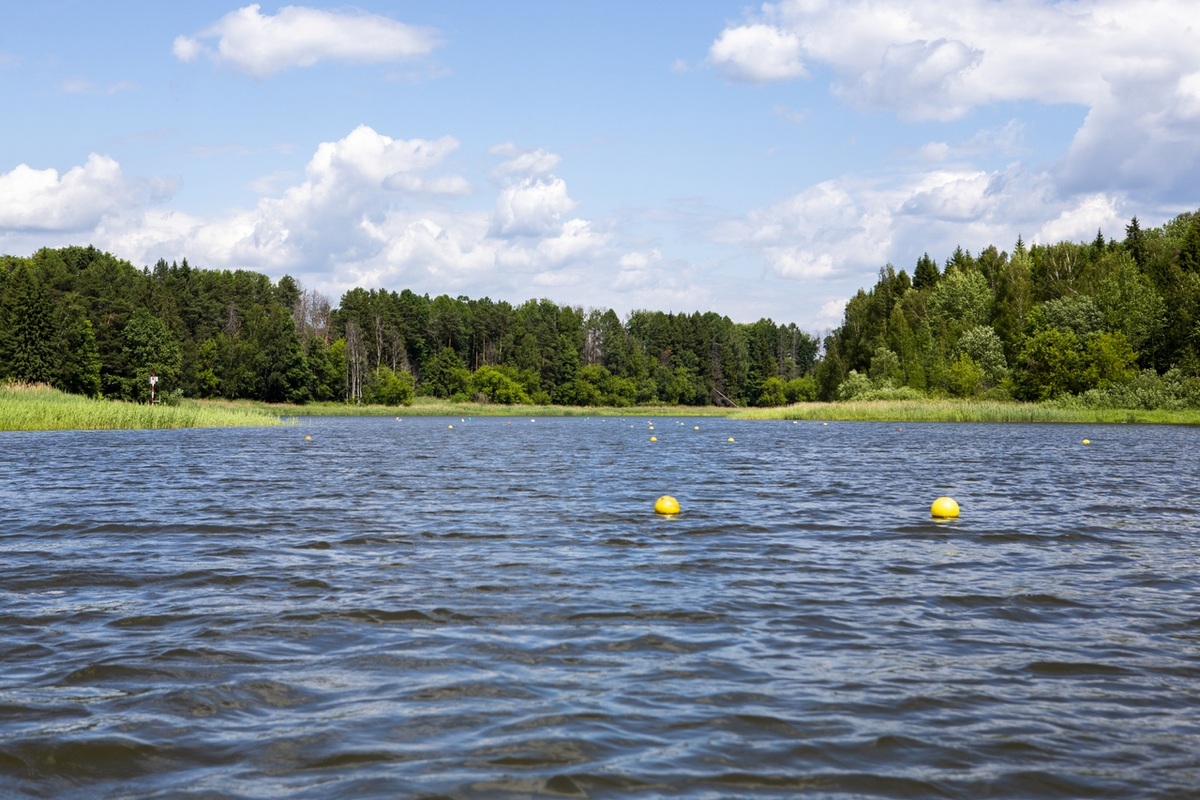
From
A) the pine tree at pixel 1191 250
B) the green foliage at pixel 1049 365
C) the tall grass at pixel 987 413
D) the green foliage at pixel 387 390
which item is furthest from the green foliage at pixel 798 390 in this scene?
the tall grass at pixel 987 413

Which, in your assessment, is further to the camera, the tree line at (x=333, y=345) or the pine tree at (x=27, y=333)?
the tree line at (x=333, y=345)

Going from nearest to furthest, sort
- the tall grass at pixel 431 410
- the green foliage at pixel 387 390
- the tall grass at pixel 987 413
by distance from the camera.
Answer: the tall grass at pixel 987 413 → the tall grass at pixel 431 410 → the green foliage at pixel 387 390

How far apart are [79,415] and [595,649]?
49696mm

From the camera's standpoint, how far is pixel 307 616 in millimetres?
10023

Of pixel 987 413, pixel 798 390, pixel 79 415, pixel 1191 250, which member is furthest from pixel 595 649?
pixel 798 390

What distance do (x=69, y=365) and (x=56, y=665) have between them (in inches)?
3320

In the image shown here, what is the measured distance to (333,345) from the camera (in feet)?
431

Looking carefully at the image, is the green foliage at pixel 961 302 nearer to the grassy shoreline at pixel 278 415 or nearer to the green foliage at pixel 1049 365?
the green foliage at pixel 1049 365

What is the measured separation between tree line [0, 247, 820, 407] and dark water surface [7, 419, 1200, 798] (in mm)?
73117

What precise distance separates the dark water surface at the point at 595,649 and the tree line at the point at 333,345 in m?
73.1

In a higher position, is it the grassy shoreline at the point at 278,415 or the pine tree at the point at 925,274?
the pine tree at the point at 925,274

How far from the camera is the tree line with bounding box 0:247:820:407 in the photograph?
85062 millimetres

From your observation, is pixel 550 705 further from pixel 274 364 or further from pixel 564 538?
pixel 274 364

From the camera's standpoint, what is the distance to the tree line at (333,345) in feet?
279
